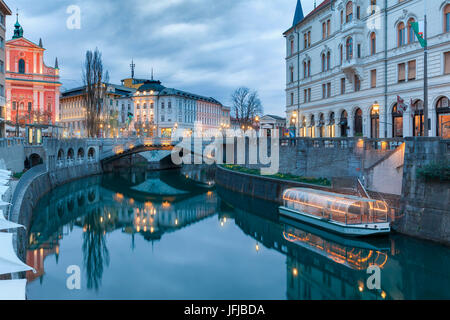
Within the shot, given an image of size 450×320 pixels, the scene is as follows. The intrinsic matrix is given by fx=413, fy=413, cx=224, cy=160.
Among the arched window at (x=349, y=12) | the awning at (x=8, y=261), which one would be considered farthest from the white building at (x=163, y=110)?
the awning at (x=8, y=261)

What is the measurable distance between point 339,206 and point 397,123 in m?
15.3

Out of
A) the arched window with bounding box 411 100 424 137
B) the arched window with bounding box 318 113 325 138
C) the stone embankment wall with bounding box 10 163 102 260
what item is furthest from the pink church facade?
the arched window with bounding box 411 100 424 137

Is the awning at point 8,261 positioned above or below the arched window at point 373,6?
below

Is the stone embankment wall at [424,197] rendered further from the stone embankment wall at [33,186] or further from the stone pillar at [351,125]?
the stone embankment wall at [33,186]

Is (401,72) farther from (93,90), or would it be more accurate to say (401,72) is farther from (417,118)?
(93,90)

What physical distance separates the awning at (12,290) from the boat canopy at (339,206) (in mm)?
19111

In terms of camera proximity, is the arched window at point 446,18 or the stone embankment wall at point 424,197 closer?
the stone embankment wall at point 424,197

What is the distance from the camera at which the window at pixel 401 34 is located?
35.7 metres

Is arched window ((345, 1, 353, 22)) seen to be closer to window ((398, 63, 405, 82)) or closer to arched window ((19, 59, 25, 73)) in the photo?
window ((398, 63, 405, 82))

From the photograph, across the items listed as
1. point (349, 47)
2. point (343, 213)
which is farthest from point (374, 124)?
point (343, 213)

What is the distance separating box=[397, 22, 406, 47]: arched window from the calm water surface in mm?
18158

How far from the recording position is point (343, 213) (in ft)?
84.9
